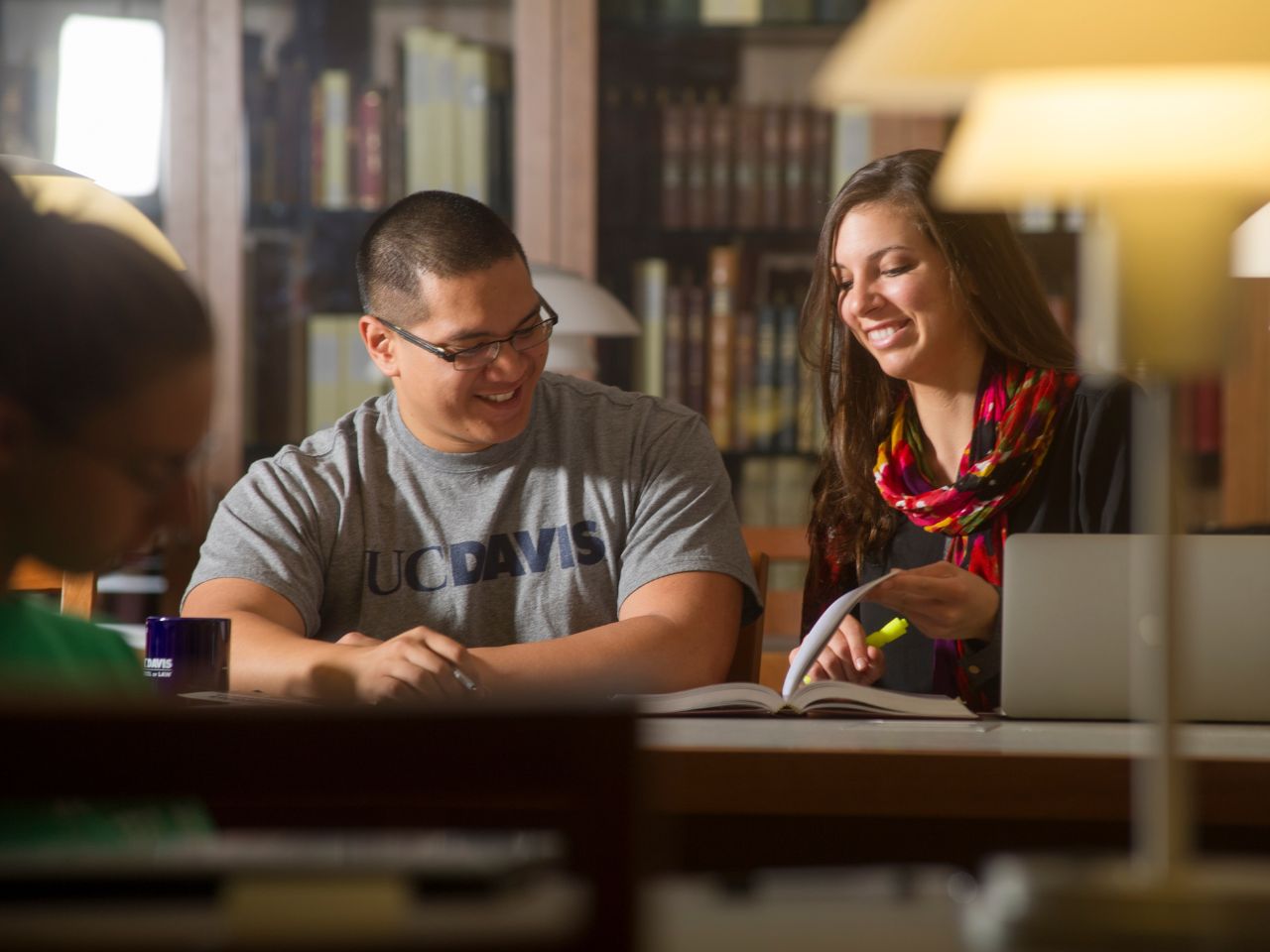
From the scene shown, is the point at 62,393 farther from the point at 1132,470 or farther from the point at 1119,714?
the point at 1132,470

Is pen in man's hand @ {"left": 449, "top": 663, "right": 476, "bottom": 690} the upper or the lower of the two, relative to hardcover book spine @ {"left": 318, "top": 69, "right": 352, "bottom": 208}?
lower

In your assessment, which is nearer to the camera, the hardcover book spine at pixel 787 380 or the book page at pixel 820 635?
the book page at pixel 820 635

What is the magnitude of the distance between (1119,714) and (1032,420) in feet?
2.01

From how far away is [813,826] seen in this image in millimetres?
1148

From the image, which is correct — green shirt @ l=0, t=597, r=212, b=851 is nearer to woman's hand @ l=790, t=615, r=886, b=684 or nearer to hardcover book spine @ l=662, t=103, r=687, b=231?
woman's hand @ l=790, t=615, r=886, b=684

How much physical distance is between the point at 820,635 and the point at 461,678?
35 centimetres

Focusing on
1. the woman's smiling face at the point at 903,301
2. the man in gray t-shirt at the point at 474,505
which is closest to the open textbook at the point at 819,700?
the man in gray t-shirt at the point at 474,505

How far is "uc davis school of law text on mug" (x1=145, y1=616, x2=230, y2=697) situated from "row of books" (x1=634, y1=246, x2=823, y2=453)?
1.70 meters

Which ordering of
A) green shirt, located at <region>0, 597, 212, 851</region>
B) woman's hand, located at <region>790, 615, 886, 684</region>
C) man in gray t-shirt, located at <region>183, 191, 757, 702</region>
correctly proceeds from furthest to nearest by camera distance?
1. man in gray t-shirt, located at <region>183, 191, 757, 702</region>
2. woman's hand, located at <region>790, 615, 886, 684</region>
3. green shirt, located at <region>0, 597, 212, 851</region>

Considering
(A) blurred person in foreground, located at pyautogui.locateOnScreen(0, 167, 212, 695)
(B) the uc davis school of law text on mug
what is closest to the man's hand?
(B) the uc davis school of law text on mug

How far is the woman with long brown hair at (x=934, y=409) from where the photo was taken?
189 centimetres

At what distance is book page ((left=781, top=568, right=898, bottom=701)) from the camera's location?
1.37 metres

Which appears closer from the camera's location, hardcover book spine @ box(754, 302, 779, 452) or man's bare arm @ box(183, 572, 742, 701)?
man's bare arm @ box(183, 572, 742, 701)

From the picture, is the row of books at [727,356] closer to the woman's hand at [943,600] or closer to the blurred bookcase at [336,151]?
the blurred bookcase at [336,151]
